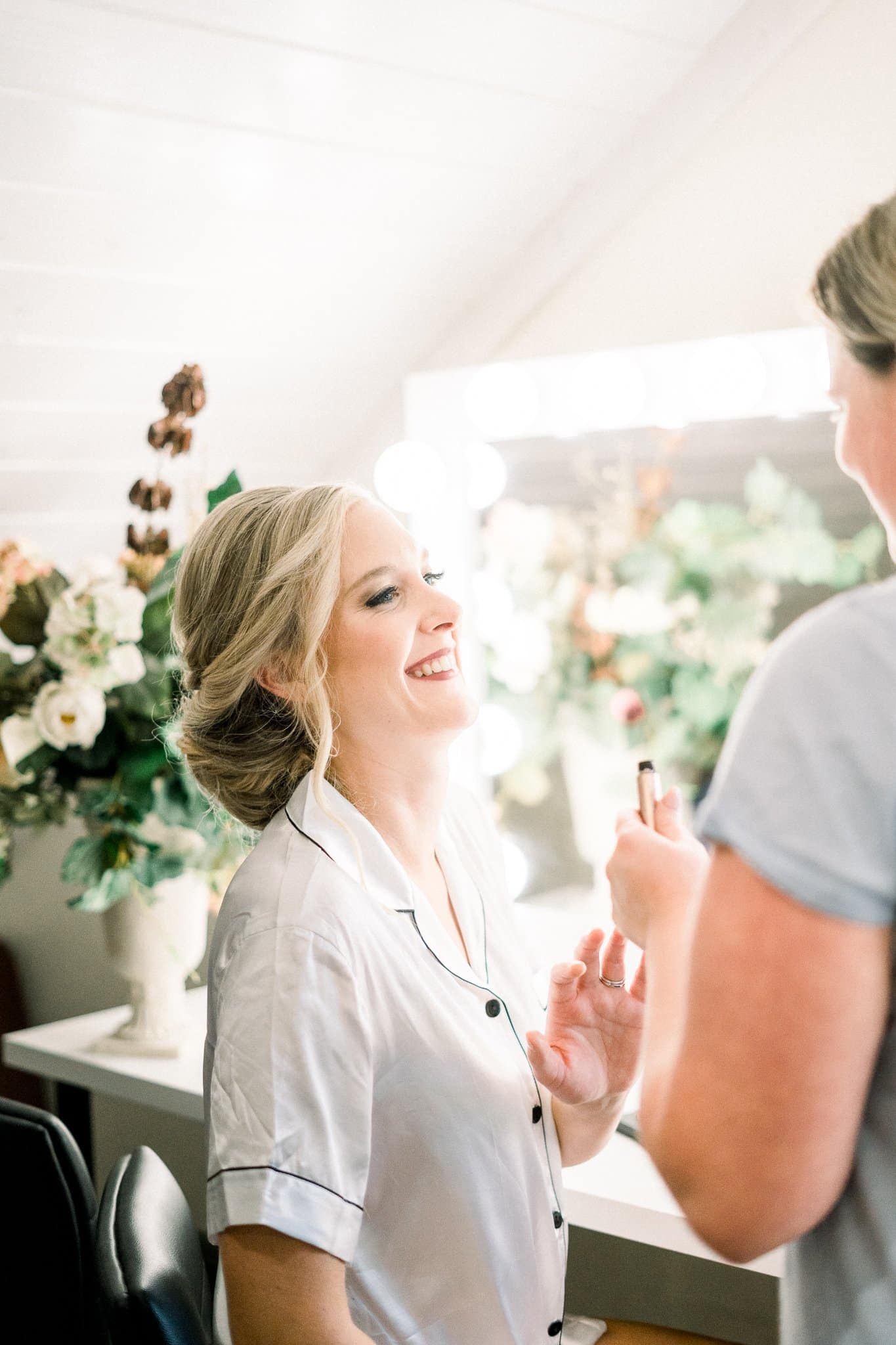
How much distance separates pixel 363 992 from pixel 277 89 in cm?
104

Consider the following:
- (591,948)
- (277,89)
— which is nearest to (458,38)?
(277,89)

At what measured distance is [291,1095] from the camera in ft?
2.93

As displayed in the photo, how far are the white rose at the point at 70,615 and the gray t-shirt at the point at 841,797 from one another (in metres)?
1.16

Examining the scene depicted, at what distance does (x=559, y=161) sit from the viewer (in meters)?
1.73

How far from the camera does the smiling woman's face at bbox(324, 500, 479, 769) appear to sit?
1.13m

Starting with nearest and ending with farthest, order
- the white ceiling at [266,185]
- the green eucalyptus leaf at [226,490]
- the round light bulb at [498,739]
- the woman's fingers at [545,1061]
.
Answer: the woman's fingers at [545,1061] < the white ceiling at [266,185] < the green eucalyptus leaf at [226,490] < the round light bulb at [498,739]

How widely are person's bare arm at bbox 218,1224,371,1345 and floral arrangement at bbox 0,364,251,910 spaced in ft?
2.50

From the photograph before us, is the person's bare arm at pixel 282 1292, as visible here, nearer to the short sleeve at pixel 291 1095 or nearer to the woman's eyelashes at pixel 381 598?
the short sleeve at pixel 291 1095

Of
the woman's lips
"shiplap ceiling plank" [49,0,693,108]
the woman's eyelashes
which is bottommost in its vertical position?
the woman's lips

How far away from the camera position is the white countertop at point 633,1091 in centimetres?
A: 123

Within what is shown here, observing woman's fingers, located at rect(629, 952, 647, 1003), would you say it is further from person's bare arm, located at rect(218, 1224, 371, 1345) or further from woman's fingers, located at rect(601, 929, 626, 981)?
person's bare arm, located at rect(218, 1224, 371, 1345)

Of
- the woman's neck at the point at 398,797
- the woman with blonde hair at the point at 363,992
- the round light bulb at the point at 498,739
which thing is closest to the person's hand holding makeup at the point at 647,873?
the woman with blonde hair at the point at 363,992

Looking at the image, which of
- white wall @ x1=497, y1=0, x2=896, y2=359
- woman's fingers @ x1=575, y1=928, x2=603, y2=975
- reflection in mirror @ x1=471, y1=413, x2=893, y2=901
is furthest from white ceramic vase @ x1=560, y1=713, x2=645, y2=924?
woman's fingers @ x1=575, y1=928, x2=603, y2=975

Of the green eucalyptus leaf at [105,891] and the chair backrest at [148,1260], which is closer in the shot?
the chair backrest at [148,1260]
